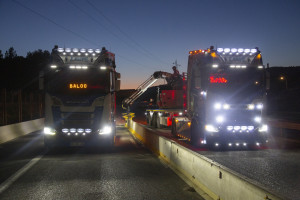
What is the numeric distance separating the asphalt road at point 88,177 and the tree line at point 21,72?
77335 mm

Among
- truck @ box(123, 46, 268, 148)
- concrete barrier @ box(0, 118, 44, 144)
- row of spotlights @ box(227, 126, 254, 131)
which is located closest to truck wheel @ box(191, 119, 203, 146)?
truck @ box(123, 46, 268, 148)

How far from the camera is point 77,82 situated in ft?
50.1

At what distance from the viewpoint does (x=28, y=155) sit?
14.4m

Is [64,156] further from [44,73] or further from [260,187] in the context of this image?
[260,187]

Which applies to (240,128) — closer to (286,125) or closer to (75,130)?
(75,130)

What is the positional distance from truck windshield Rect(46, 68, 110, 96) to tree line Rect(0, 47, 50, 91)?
75.0m

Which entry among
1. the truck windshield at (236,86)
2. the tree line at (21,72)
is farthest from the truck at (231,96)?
the tree line at (21,72)

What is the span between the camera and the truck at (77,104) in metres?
15.1

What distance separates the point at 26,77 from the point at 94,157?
8357 centimetres

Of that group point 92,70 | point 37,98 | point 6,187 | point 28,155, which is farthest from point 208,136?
point 37,98

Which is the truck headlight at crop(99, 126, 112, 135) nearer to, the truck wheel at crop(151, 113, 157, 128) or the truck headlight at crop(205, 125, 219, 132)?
the truck headlight at crop(205, 125, 219, 132)

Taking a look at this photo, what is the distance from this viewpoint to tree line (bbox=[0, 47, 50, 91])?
90188 millimetres

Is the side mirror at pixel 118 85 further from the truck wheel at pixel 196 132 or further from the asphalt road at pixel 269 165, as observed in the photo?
the asphalt road at pixel 269 165

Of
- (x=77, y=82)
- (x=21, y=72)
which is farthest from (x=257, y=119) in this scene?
(x=21, y=72)
